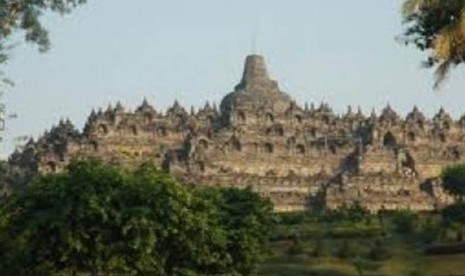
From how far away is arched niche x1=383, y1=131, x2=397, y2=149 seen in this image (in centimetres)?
9364

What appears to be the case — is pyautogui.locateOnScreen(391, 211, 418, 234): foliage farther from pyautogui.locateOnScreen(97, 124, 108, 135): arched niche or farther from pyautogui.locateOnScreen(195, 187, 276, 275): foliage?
pyautogui.locateOnScreen(97, 124, 108, 135): arched niche

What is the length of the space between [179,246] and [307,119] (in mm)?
63452

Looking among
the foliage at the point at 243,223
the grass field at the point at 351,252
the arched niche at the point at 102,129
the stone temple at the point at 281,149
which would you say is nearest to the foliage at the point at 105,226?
the foliage at the point at 243,223

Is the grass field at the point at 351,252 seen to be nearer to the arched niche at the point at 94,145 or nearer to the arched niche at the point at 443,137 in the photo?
the arched niche at the point at 94,145

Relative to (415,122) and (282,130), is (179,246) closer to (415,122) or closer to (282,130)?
(282,130)

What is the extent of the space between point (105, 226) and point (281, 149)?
58358mm

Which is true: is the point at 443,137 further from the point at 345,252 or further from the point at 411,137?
the point at 345,252

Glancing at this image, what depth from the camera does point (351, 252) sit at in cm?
4938

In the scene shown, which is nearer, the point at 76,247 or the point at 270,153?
the point at 76,247

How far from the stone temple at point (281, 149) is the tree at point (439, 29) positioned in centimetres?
5097

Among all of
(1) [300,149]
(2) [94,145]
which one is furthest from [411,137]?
(2) [94,145]

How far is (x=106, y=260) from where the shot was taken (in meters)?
32.1

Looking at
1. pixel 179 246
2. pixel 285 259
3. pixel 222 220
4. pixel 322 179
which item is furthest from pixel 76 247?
pixel 322 179

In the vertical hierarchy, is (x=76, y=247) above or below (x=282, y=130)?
below
